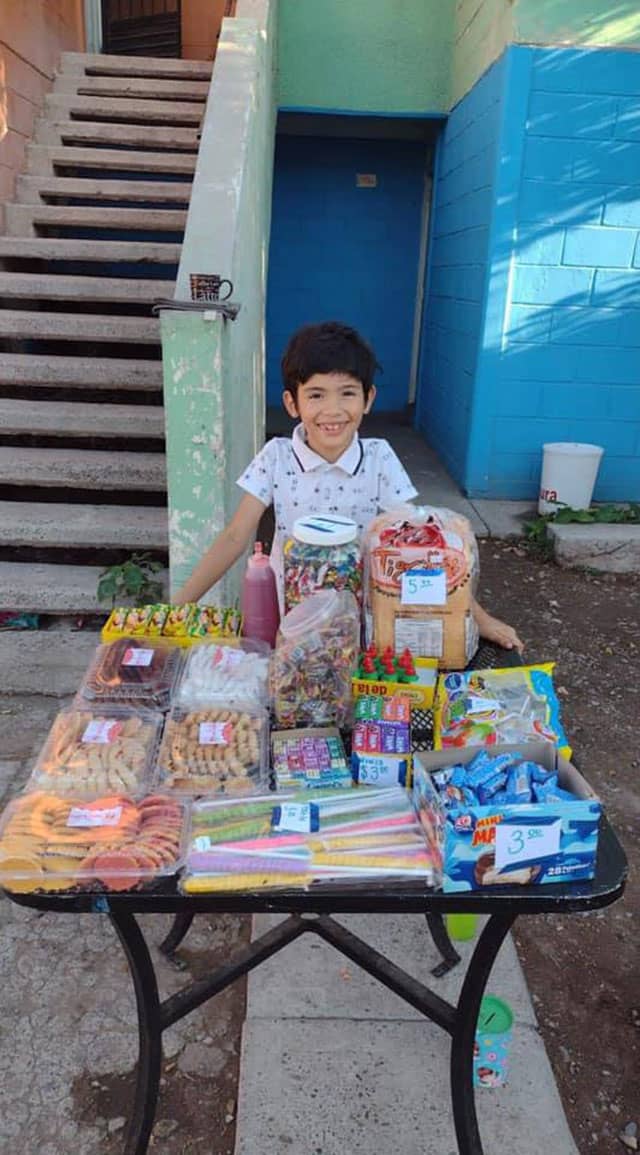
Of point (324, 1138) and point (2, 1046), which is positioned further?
point (2, 1046)

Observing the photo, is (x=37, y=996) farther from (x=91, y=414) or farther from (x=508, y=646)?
(x=91, y=414)

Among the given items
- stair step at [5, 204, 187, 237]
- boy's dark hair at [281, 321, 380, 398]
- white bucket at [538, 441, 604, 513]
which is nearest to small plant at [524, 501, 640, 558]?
white bucket at [538, 441, 604, 513]

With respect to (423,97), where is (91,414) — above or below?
below

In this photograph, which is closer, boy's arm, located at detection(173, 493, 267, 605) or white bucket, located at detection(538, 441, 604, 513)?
boy's arm, located at detection(173, 493, 267, 605)

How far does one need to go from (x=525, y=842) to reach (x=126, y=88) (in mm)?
7155

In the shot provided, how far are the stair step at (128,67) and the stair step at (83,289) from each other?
8.84 ft

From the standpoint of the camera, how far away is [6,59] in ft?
18.3

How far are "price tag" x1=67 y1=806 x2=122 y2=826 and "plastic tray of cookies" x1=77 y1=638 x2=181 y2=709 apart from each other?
33 centimetres

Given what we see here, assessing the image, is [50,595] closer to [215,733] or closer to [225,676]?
[225,676]

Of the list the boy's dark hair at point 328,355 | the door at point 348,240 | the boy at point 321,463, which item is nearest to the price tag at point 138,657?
the boy at point 321,463

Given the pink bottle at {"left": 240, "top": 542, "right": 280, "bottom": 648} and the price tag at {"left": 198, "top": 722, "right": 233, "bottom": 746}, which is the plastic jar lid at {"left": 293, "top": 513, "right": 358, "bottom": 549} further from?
the price tag at {"left": 198, "top": 722, "right": 233, "bottom": 746}

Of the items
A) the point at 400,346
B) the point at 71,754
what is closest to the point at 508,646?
the point at 71,754

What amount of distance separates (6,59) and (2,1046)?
19.9 ft

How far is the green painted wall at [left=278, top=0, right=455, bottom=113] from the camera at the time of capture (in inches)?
264
